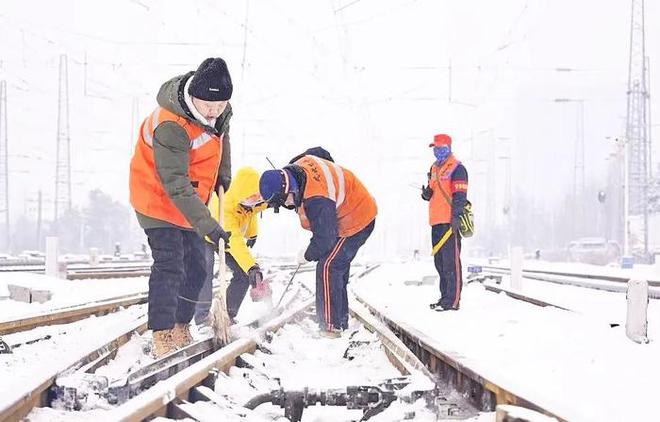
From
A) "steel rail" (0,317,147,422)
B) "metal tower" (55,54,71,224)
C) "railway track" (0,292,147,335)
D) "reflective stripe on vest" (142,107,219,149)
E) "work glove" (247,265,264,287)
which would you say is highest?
"metal tower" (55,54,71,224)

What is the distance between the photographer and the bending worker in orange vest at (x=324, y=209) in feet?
16.7

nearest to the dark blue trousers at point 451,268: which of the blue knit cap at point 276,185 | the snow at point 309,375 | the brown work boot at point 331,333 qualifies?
the snow at point 309,375

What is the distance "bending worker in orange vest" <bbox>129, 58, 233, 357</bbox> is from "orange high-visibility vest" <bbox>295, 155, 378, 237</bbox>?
3.25ft

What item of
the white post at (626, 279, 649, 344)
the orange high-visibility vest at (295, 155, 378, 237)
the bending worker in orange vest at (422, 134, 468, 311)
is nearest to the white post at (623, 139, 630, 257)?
the bending worker in orange vest at (422, 134, 468, 311)

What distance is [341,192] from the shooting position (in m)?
5.62

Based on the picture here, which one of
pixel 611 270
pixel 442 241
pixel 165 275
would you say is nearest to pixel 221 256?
pixel 165 275

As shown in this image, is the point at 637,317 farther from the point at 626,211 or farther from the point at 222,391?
the point at 626,211

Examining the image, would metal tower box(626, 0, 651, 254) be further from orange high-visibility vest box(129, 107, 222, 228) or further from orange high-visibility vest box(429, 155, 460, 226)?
orange high-visibility vest box(129, 107, 222, 228)

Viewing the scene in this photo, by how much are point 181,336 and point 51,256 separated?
29.1 ft

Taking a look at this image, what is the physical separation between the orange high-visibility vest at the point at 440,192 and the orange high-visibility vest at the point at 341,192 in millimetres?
1269

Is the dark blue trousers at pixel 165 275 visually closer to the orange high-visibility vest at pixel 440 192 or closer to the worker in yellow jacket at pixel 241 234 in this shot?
the worker in yellow jacket at pixel 241 234

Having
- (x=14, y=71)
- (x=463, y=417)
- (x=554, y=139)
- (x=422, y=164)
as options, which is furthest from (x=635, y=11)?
(x=554, y=139)

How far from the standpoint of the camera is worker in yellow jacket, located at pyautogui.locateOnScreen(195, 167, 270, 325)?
5285mm

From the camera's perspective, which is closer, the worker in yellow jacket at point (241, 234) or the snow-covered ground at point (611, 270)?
the worker in yellow jacket at point (241, 234)
